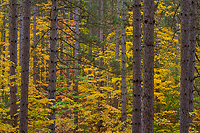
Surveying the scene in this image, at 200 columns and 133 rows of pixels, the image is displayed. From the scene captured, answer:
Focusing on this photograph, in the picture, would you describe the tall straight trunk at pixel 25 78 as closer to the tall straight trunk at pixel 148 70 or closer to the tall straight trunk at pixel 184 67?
the tall straight trunk at pixel 148 70

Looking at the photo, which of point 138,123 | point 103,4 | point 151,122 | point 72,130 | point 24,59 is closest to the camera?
point 151,122

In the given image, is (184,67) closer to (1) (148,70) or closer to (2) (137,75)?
(2) (137,75)

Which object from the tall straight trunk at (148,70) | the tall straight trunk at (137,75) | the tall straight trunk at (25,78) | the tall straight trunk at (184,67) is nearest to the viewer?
the tall straight trunk at (148,70)

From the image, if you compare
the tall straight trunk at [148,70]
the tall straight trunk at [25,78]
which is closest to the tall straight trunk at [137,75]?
the tall straight trunk at [148,70]

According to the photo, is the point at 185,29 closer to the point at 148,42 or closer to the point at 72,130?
the point at 148,42

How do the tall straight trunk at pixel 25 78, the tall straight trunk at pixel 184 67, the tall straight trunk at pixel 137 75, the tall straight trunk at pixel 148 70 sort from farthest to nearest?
the tall straight trunk at pixel 184 67 < the tall straight trunk at pixel 137 75 < the tall straight trunk at pixel 25 78 < the tall straight trunk at pixel 148 70

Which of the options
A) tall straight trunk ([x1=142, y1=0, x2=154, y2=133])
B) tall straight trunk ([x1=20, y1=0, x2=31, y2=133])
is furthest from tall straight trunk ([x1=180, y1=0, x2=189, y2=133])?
tall straight trunk ([x1=20, y1=0, x2=31, y2=133])

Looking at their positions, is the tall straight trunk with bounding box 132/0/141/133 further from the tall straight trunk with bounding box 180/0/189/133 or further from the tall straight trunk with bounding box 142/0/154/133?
the tall straight trunk with bounding box 142/0/154/133

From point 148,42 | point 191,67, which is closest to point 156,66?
point 191,67

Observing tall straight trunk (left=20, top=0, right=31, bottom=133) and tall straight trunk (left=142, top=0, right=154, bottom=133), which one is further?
tall straight trunk (left=20, top=0, right=31, bottom=133)

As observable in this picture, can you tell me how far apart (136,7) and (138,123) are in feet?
15.1

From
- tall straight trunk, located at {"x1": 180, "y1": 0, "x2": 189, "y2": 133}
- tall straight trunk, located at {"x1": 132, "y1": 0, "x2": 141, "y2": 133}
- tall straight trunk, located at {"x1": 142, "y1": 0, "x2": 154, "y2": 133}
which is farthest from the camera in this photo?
tall straight trunk, located at {"x1": 180, "y1": 0, "x2": 189, "y2": 133}

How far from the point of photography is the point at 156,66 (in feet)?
38.4

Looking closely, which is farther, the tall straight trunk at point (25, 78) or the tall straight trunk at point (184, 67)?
the tall straight trunk at point (184, 67)
